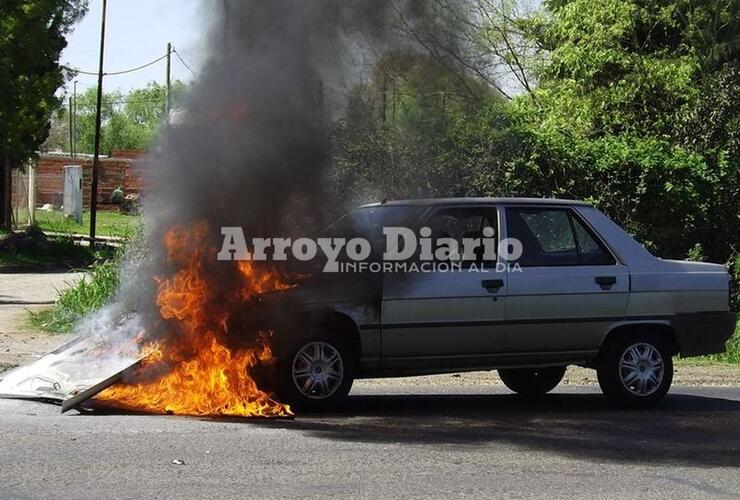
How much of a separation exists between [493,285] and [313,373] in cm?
157

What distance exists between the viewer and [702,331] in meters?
8.93

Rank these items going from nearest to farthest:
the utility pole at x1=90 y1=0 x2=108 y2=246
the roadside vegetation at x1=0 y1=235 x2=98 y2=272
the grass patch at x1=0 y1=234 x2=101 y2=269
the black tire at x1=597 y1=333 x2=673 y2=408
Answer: the black tire at x1=597 y1=333 x2=673 y2=408 → the roadside vegetation at x1=0 y1=235 x2=98 y2=272 → the grass patch at x1=0 y1=234 x2=101 y2=269 → the utility pole at x1=90 y1=0 x2=108 y2=246

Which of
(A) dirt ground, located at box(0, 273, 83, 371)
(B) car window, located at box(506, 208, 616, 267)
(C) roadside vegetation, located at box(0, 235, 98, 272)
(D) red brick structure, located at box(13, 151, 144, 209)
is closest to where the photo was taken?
(B) car window, located at box(506, 208, 616, 267)

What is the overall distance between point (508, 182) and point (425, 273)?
721 cm

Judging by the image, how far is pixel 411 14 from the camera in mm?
9016

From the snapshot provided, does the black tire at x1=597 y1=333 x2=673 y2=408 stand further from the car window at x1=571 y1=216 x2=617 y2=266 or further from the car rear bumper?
the car window at x1=571 y1=216 x2=617 y2=266

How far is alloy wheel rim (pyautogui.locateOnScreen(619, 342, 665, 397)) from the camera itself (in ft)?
28.8

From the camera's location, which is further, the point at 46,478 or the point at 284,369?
the point at 284,369

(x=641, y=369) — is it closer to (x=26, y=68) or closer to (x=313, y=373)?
(x=313, y=373)

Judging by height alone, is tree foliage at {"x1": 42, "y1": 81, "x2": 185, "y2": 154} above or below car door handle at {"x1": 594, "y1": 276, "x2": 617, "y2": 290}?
above

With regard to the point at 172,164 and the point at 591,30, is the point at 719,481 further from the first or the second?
the point at 591,30

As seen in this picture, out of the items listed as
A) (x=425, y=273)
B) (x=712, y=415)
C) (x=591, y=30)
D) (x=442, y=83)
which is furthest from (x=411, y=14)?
(x=591, y=30)

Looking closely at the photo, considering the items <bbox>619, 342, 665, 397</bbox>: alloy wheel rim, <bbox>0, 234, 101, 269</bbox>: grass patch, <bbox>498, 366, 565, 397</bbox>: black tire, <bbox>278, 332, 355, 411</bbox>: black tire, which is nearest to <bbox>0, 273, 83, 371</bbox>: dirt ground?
<bbox>0, 234, 101, 269</bbox>: grass patch

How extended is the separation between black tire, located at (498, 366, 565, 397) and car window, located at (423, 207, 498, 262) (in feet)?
5.11
